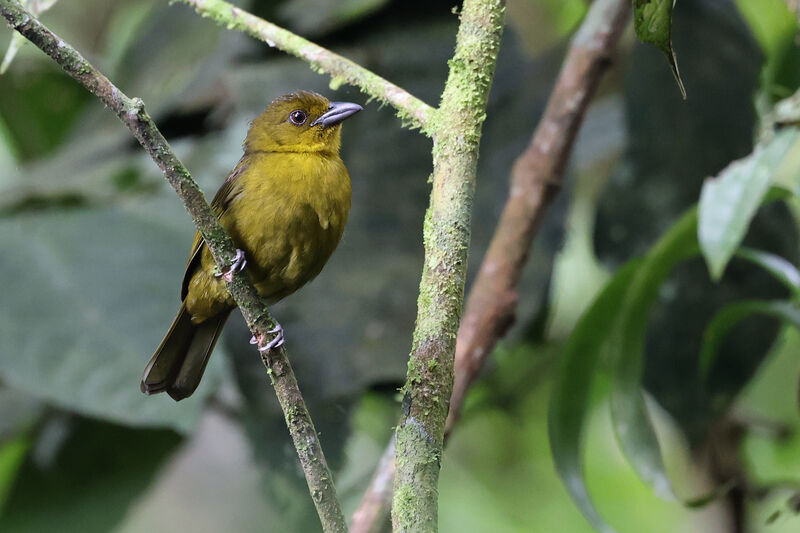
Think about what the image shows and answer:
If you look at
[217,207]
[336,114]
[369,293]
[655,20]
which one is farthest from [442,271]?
[369,293]

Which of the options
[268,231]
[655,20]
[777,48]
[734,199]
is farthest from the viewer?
[777,48]

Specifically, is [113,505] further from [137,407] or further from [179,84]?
[179,84]

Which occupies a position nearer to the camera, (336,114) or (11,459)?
(336,114)

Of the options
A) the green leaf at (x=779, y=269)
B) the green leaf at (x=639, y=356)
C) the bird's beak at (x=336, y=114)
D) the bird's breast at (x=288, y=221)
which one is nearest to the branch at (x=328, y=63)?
the bird's breast at (x=288, y=221)

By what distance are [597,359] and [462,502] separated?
1.26 meters

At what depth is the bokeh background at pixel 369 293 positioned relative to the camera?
281 centimetres

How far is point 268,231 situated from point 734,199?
1102 millimetres

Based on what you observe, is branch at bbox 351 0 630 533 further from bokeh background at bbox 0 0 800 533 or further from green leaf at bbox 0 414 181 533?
green leaf at bbox 0 414 181 533

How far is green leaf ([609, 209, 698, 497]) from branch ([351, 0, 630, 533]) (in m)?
0.30

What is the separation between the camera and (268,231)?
2.28m

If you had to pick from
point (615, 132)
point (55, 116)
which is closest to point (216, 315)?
point (615, 132)

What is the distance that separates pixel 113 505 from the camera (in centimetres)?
308

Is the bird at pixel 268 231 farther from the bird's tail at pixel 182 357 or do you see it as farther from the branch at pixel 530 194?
the branch at pixel 530 194

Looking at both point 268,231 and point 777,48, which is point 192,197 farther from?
point 777,48
